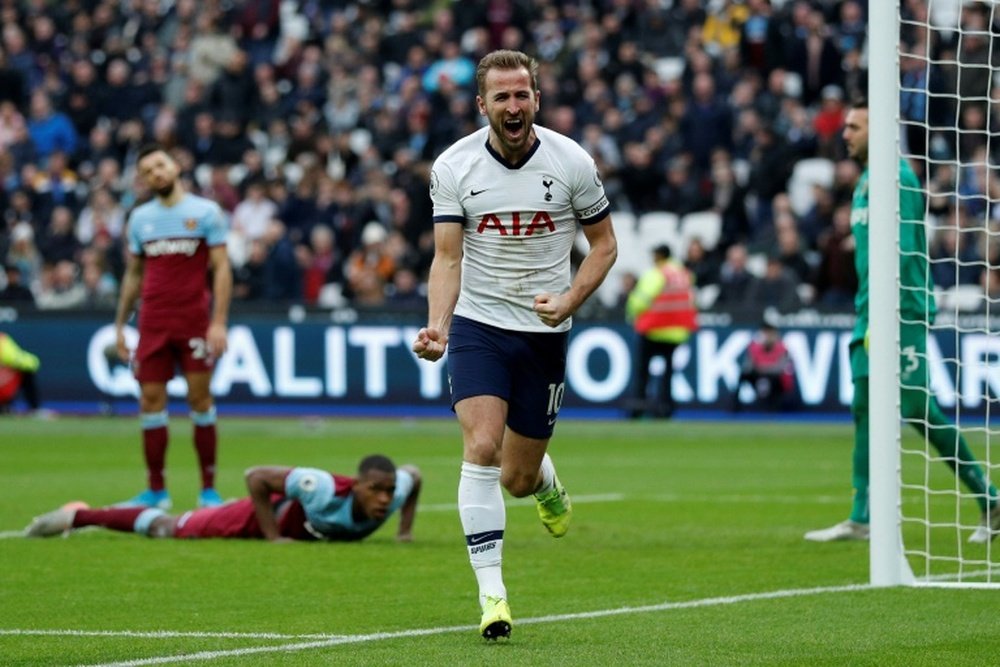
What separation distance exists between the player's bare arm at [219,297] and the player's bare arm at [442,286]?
546 cm

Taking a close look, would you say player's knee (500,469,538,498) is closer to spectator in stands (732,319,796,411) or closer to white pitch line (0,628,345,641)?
white pitch line (0,628,345,641)

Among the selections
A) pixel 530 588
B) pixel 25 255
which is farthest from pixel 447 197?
pixel 25 255

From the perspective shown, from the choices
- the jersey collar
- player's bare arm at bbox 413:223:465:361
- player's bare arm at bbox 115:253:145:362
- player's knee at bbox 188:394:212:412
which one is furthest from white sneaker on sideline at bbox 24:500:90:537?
the jersey collar

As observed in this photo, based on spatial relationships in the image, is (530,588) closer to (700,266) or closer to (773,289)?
(773,289)

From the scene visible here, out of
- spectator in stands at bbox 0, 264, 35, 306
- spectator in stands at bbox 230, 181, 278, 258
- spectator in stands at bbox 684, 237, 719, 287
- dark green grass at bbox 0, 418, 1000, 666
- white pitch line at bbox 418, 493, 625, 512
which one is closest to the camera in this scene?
dark green grass at bbox 0, 418, 1000, 666

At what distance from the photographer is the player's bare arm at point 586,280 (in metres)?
7.49

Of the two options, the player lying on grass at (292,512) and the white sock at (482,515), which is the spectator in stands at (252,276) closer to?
the player lying on grass at (292,512)

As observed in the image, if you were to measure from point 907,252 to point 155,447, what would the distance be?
562 cm

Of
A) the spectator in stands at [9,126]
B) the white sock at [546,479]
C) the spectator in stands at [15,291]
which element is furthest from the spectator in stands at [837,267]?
the white sock at [546,479]

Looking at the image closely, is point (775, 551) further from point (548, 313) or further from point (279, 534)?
point (548, 313)

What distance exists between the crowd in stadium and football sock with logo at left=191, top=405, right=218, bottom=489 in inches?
426

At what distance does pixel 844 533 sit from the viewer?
11.2m

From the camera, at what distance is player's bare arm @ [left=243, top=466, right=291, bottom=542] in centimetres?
1076

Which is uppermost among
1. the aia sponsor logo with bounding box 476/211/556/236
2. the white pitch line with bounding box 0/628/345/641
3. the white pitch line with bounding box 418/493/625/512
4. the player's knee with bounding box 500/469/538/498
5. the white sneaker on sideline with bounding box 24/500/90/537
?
the aia sponsor logo with bounding box 476/211/556/236
